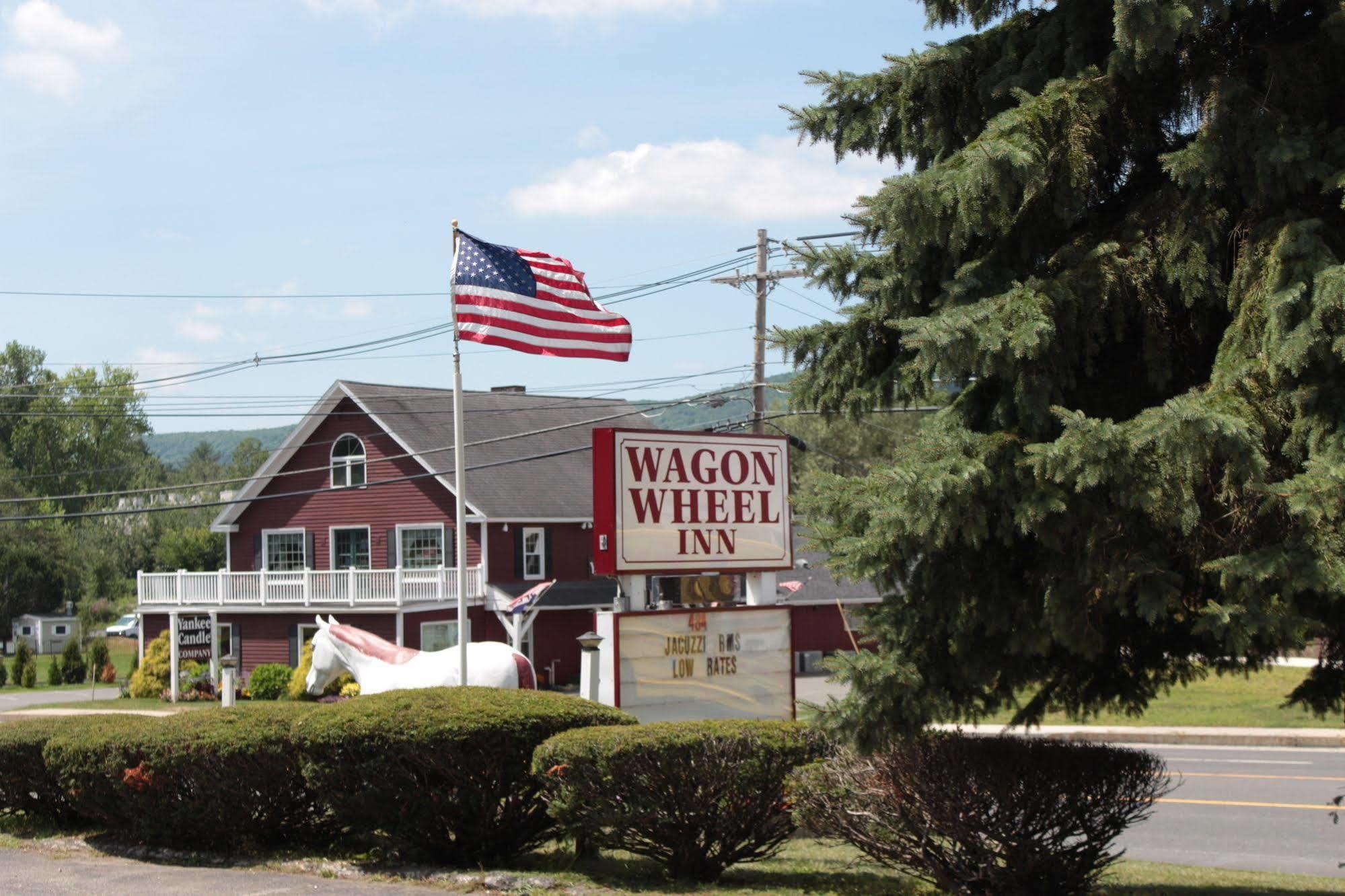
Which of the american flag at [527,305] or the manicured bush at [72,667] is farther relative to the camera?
the manicured bush at [72,667]

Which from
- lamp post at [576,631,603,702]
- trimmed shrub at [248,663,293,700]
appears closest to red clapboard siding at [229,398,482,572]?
trimmed shrub at [248,663,293,700]

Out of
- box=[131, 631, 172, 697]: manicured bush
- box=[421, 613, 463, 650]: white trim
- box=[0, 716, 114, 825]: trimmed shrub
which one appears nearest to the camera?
box=[0, 716, 114, 825]: trimmed shrub

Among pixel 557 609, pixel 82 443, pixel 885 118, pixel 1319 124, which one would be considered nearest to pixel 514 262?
pixel 885 118

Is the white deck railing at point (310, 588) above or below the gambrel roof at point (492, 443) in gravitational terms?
below

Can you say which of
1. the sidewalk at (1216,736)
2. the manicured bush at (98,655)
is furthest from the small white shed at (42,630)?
the sidewalk at (1216,736)

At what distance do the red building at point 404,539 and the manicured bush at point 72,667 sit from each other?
347 inches

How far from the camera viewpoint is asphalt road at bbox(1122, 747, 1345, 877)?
44.2 ft

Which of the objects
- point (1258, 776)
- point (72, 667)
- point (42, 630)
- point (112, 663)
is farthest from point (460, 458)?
point (42, 630)

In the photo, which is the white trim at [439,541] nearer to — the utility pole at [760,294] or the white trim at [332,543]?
the white trim at [332,543]

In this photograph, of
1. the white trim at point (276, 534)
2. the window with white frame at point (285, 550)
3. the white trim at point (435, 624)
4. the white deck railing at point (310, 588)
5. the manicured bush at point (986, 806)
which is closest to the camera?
the manicured bush at point (986, 806)

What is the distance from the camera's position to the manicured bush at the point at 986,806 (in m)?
8.44

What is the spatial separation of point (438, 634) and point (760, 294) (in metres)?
13.9

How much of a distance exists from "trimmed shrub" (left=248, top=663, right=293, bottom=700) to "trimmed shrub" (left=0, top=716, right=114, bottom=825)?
911 inches

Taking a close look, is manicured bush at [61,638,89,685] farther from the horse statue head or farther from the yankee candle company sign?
the yankee candle company sign
